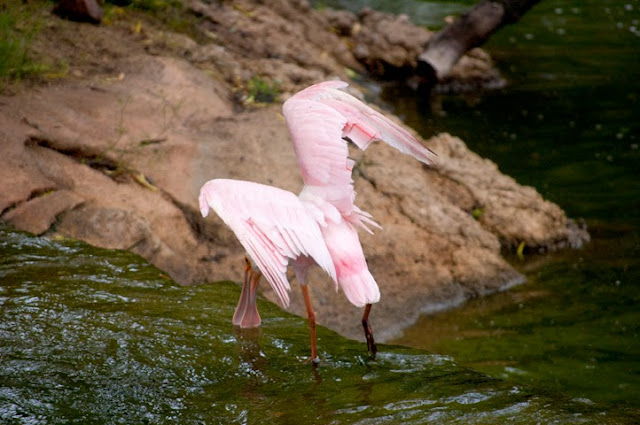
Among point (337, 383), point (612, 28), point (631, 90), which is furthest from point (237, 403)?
point (612, 28)

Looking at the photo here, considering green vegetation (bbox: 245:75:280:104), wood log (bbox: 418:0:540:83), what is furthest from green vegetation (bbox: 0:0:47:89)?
wood log (bbox: 418:0:540:83)

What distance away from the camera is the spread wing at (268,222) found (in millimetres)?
3707

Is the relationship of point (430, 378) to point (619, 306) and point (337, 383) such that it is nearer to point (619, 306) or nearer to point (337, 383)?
point (337, 383)

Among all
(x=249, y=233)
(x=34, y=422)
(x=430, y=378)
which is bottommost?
(x=34, y=422)

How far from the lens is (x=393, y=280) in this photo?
6074 millimetres

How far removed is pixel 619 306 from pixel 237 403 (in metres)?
3.61

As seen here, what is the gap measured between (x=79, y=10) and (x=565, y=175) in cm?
476

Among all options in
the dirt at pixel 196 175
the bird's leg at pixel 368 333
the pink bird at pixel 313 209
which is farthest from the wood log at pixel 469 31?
the bird's leg at pixel 368 333

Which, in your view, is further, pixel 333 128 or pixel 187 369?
pixel 333 128

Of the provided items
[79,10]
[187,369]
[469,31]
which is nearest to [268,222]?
[187,369]

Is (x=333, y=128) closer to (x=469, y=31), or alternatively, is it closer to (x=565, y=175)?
(x=565, y=175)

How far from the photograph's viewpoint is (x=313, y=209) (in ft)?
13.0

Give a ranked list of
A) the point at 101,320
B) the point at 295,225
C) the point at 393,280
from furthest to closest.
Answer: the point at 393,280, the point at 101,320, the point at 295,225

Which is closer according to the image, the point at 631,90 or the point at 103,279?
the point at 103,279
